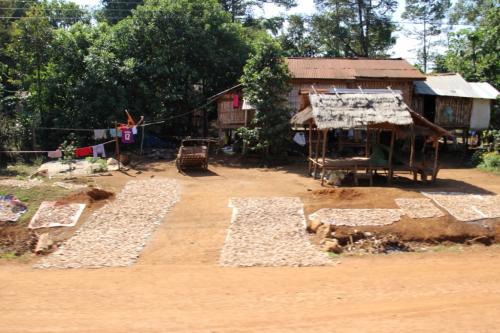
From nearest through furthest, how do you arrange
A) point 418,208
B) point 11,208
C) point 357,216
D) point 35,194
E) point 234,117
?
point 357,216 → point 11,208 → point 418,208 → point 35,194 → point 234,117

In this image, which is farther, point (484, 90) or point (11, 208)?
point (484, 90)

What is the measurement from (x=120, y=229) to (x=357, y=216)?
6264 mm

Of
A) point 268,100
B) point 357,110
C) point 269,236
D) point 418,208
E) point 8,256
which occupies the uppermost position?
point 268,100

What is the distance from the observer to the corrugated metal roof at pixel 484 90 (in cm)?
2398

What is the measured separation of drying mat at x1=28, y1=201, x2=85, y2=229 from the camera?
520 inches

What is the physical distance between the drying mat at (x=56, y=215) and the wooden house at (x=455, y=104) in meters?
17.3

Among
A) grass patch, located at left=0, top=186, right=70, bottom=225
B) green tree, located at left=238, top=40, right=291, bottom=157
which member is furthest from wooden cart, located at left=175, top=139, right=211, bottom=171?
grass patch, located at left=0, top=186, right=70, bottom=225

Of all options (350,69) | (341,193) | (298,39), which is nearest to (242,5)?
(298,39)

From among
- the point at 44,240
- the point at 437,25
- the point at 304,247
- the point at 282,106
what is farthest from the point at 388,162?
the point at 437,25

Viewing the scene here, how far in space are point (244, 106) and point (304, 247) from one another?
461 inches

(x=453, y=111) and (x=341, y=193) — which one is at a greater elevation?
(x=453, y=111)

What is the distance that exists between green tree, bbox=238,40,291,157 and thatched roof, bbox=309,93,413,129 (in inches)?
147

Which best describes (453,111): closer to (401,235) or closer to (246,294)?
(401,235)

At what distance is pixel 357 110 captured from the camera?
17.0m
